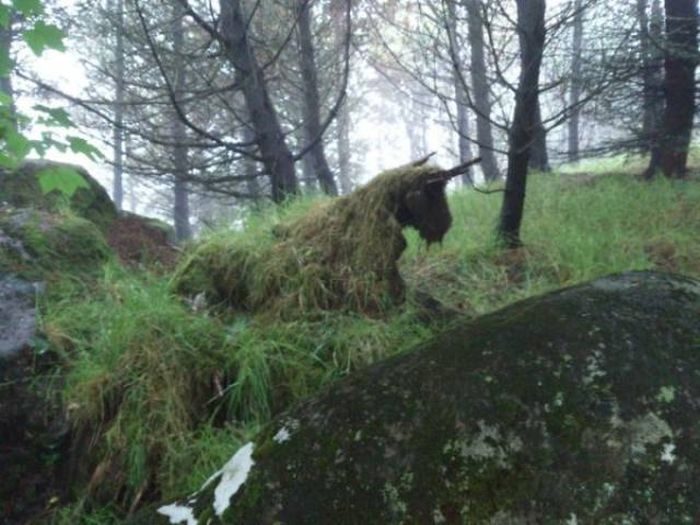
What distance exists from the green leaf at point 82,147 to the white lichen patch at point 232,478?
6.62 feet

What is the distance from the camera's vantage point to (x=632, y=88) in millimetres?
7969

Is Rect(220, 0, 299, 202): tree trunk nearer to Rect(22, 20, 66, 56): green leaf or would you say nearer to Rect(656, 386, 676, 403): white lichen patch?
Rect(22, 20, 66, 56): green leaf

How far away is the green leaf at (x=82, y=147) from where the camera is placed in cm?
293

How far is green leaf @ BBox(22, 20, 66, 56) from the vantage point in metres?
2.83

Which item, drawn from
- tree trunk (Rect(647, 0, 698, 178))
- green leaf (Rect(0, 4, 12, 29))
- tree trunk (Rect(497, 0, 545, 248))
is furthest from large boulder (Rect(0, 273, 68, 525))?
tree trunk (Rect(647, 0, 698, 178))

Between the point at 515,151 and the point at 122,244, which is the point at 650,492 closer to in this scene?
the point at 515,151

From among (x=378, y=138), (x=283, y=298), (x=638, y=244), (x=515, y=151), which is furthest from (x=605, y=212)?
(x=378, y=138)

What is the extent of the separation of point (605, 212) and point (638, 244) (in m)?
1.18

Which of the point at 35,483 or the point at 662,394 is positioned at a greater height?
the point at 662,394

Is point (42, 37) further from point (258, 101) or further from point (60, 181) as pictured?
point (258, 101)

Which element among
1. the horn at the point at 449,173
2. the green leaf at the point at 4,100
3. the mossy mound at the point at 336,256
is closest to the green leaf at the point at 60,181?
the green leaf at the point at 4,100

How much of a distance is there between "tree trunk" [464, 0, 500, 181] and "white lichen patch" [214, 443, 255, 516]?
94.4 inches

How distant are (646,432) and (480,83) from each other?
5525mm

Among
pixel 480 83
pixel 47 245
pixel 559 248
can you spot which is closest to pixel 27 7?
pixel 47 245
